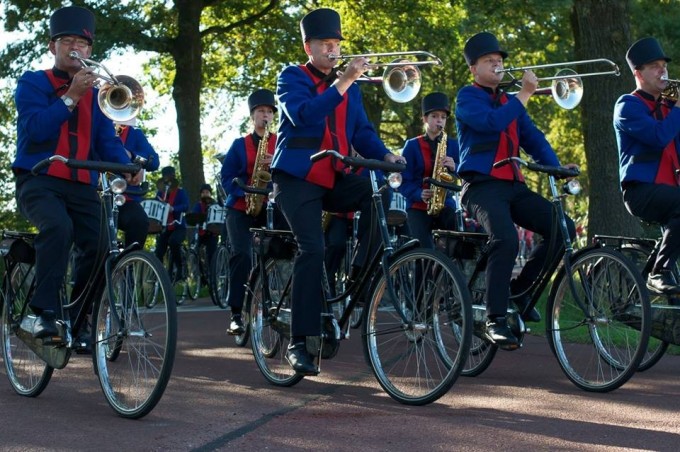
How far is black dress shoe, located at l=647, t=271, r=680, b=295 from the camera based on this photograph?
827 centimetres

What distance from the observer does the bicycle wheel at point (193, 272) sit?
19.2 meters

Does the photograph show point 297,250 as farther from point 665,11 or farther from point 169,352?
point 665,11

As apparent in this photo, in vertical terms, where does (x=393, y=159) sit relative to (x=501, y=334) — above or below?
above

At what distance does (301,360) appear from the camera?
7469mm

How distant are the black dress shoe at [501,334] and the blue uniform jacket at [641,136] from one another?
138 centimetres

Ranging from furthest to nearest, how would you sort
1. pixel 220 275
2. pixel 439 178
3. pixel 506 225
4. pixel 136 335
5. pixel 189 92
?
pixel 189 92
pixel 220 275
pixel 439 178
pixel 506 225
pixel 136 335

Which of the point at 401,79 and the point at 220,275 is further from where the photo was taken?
the point at 220,275

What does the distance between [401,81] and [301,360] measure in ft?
5.53

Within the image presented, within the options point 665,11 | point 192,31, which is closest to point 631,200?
point 192,31

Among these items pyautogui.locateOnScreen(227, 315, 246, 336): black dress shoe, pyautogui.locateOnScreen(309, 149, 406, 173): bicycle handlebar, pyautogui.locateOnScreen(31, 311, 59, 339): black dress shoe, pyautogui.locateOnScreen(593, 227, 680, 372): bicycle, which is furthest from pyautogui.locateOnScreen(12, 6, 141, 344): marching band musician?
pyautogui.locateOnScreen(593, 227, 680, 372): bicycle

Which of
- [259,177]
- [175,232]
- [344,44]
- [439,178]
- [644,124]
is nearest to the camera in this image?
[644,124]

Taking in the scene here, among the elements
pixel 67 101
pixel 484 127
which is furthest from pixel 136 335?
pixel 484 127

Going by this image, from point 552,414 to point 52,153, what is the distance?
3044 mm

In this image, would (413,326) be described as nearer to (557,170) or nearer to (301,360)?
(301,360)
